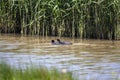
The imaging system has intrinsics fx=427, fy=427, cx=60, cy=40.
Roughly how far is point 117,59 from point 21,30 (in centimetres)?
886

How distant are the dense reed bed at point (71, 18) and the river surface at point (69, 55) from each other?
0.63 meters

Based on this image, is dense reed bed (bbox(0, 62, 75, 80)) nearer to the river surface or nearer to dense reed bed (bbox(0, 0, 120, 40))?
the river surface

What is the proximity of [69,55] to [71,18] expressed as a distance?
18.4 ft

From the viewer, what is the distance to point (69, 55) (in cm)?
1420

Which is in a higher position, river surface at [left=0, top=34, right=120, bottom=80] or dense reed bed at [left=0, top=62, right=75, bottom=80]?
dense reed bed at [left=0, top=62, right=75, bottom=80]

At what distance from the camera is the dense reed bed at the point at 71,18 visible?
1891cm

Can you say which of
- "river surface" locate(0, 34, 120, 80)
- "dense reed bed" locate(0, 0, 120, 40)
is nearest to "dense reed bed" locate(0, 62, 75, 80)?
"river surface" locate(0, 34, 120, 80)

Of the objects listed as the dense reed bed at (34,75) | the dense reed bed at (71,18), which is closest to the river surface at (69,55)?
the dense reed bed at (71,18)

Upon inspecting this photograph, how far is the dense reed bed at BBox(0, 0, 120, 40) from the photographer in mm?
18906

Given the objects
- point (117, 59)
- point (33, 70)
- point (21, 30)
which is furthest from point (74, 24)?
point (33, 70)

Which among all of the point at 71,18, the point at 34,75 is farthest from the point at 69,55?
the point at 34,75

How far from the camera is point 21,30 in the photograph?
21.1 m

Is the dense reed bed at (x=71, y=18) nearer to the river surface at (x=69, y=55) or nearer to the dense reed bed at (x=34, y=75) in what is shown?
the river surface at (x=69, y=55)

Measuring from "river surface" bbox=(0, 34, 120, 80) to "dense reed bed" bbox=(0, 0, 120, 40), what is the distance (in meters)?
0.63
